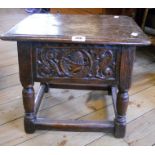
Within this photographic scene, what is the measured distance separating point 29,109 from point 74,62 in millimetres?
Answer: 331

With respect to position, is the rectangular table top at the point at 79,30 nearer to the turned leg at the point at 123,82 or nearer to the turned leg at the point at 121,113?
the turned leg at the point at 123,82

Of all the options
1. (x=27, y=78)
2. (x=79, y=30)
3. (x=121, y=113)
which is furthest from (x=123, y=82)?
(x=27, y=78)

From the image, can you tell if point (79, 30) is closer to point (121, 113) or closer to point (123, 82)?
point (123, 82)

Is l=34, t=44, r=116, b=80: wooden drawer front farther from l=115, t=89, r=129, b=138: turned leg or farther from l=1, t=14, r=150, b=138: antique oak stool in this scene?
l=115, t=89, r=129, b=138: turned leg

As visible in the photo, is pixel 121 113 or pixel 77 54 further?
pixel 121 113

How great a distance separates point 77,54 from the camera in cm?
99

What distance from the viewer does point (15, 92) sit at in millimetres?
1579

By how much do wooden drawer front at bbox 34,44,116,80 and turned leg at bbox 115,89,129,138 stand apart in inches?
4.1

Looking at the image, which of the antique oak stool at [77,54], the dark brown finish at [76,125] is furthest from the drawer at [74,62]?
the dark brown finish at [76,125]
